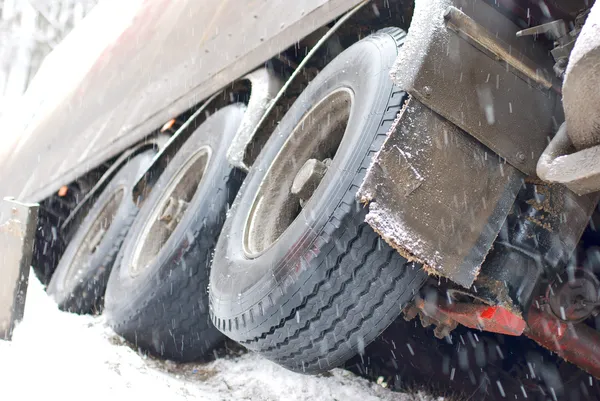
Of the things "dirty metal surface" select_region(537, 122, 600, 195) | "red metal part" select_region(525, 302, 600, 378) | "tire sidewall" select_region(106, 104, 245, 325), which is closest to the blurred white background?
"tire sidewall" select_region(106, 104, 245, 325)

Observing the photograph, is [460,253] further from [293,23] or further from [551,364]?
[293,23]

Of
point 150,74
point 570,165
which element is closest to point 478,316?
point 570,165

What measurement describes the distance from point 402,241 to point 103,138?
399 centimetres

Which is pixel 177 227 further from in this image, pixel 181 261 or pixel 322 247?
pixel 322 247

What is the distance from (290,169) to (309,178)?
0.29 meters

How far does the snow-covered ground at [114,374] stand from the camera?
2.29 m

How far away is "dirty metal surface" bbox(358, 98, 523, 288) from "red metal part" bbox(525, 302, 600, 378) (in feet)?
1.53

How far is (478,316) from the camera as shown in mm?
1922

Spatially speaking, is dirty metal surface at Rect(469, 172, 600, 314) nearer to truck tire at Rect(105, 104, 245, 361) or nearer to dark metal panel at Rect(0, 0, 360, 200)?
dark metal panel at Rect(0, 0, 360, 200)

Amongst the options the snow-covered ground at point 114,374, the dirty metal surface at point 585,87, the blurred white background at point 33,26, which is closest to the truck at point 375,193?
the dirty metal surface at point 585,87

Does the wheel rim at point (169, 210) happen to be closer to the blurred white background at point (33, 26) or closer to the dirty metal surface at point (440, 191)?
the dirty metal surface at point (440, 191)

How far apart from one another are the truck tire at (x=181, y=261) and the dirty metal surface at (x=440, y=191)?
1485 mm

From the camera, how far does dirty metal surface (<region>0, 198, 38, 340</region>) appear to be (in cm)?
286

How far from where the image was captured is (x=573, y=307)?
6.81 feet
